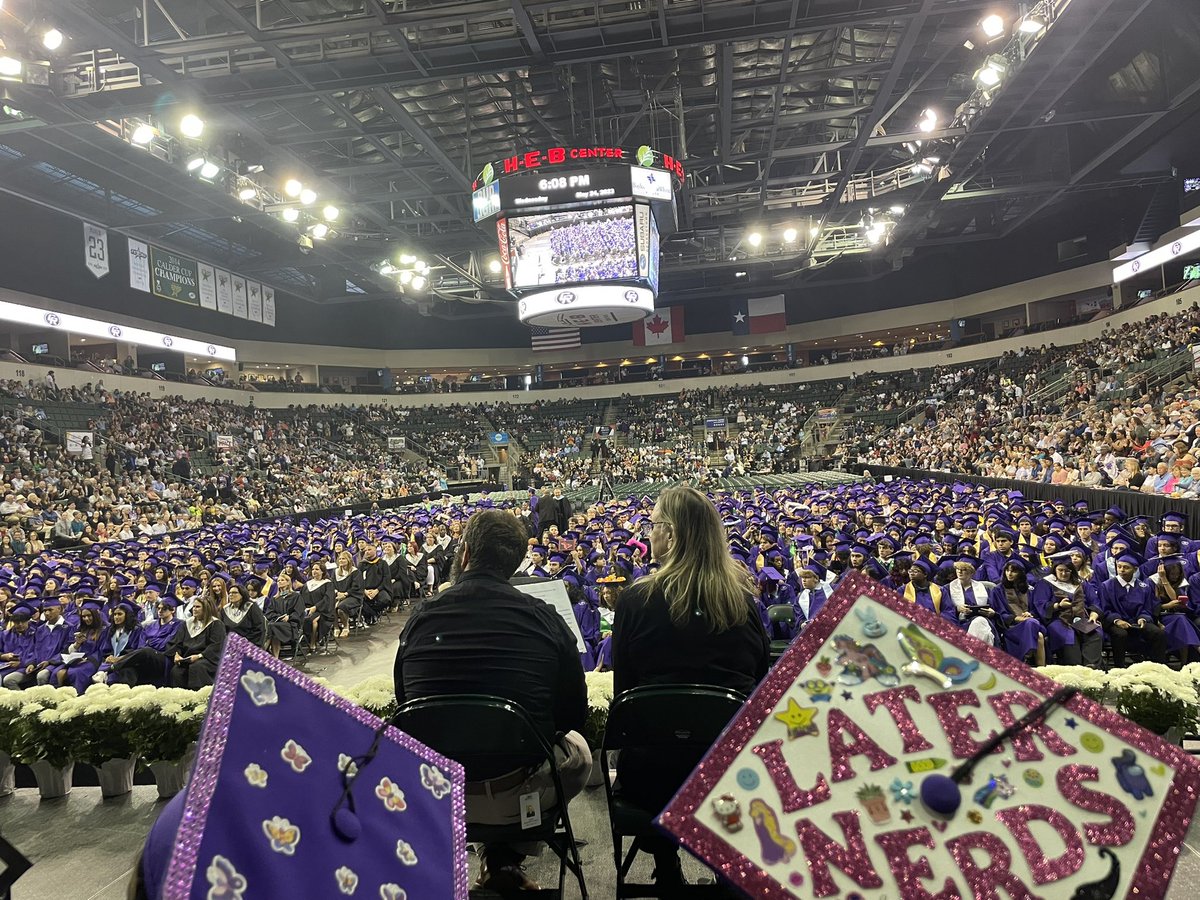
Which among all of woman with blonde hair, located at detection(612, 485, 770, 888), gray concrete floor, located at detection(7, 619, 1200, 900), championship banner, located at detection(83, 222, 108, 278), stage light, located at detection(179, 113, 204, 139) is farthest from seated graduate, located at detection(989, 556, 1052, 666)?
championship banner, located at detection(83, 222, 108, 278)

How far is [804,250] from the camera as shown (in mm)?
29812

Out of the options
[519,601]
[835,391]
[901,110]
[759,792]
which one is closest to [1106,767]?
[759,792]

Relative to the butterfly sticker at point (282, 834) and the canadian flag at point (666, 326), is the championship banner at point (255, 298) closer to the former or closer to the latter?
the canadian flag at point (666, 326)

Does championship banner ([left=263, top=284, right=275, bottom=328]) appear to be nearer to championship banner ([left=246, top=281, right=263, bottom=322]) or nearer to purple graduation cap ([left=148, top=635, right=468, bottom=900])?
championship banner ([left=246, top=281, right=263, bottom=322])

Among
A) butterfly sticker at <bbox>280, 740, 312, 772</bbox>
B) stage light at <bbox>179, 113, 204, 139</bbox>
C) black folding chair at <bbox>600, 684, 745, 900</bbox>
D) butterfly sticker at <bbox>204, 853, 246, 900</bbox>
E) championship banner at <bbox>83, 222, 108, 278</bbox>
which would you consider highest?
championship banner at <bbox>83, 222, 108, 278</bbox>

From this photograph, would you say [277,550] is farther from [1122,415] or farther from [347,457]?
[347,457]

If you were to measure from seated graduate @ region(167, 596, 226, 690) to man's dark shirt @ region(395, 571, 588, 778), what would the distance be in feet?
16.2

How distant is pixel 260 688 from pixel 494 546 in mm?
1605

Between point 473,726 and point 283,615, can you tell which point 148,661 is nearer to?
point 283,615

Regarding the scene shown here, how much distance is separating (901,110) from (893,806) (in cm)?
2333

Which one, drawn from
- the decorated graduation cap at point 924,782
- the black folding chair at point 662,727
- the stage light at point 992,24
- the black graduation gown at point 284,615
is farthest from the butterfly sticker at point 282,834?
the stage light at point 992,24

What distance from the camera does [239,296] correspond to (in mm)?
33812

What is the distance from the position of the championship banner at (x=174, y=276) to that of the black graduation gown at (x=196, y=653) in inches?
1009

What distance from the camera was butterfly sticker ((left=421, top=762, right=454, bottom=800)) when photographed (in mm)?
1520
